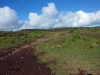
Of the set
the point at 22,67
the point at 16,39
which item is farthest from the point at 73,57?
the point at 16,39

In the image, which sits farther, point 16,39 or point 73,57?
point 16,39

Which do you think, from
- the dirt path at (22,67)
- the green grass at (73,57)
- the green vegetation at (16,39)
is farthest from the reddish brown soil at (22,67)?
the green vegetation at (16,39)

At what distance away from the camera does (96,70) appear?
12922 mm

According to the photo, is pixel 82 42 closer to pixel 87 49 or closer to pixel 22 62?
pixel 87 49

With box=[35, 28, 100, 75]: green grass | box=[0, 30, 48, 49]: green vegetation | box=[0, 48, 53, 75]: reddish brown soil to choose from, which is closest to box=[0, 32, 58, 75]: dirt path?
box=[0, 48, 53, 75]: reddish brown soil

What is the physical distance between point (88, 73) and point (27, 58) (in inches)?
275

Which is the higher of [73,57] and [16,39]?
[16,39]

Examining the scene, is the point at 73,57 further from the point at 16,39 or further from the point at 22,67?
the point at 16,39

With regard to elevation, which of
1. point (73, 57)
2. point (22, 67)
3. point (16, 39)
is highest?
point (16, 39)

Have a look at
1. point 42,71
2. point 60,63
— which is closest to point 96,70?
point 60,63

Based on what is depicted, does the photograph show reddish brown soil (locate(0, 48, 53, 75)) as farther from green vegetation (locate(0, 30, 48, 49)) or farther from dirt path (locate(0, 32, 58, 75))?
green vegetation (locate(0, 30, 48, 49))

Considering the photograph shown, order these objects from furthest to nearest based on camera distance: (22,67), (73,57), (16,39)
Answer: (16,39) < (73,57) < (22,67)

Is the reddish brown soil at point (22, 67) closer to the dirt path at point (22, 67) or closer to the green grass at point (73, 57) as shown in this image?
the dirt path at point (22, 67)

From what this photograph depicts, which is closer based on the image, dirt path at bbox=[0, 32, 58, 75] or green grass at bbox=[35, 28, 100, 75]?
dirt path at bbox=[0, 32, 58, 75]
